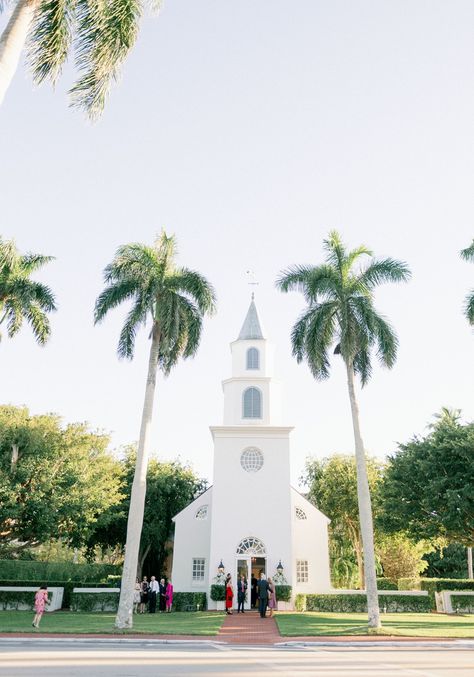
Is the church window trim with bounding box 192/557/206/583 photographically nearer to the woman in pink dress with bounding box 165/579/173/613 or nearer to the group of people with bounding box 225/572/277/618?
the group of people with bounding box 225/572/277/618

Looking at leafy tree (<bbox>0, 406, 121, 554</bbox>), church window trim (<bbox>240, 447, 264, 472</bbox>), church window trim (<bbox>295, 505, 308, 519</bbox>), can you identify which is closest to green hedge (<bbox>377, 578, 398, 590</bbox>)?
church window trim (<bbox>295, 505, 308, 519</bbox>)

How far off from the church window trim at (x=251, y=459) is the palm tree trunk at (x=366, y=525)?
11071 millimetres

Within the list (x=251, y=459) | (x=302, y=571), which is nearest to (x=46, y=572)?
(x=251, y=459)

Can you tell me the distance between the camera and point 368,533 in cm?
2217

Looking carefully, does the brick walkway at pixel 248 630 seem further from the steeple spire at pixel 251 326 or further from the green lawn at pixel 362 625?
the steeple spire at pixel 251 326

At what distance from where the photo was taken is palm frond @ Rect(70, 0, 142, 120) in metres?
12.4

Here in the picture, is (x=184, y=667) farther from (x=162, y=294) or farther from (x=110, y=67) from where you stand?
(x=162, y=294)

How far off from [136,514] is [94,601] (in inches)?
440

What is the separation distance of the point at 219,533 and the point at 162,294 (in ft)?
48.5

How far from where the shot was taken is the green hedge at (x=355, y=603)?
29.4 metres

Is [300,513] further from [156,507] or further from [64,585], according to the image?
[64,585]

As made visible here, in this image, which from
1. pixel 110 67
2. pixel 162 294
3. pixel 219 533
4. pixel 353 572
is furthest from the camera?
pixel 353 572

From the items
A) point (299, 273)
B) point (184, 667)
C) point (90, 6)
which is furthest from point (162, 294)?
point (184, 667)

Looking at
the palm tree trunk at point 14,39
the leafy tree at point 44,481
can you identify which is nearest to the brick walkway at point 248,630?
the leafy tree at point 44,481
